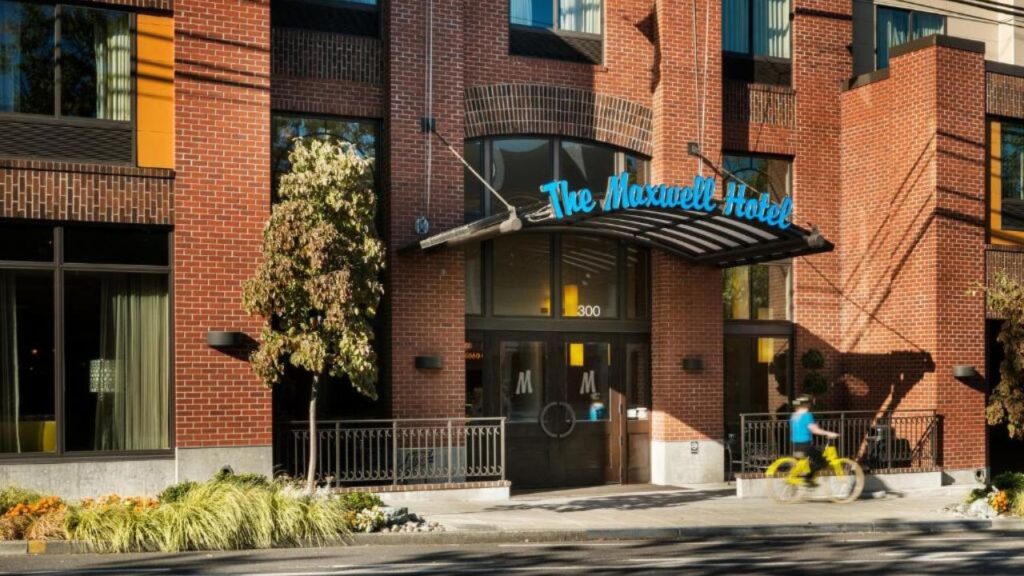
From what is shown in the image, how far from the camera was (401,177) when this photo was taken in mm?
18859

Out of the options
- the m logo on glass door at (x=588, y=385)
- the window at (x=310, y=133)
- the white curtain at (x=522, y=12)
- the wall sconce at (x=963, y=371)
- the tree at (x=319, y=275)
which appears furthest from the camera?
the wall sconce at (x=963, y=371)

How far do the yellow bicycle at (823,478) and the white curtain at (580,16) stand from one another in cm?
780

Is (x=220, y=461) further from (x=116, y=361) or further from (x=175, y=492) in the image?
(x=116, y=361)

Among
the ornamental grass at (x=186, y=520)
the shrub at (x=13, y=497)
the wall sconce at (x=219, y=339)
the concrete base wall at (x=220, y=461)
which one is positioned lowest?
the ornamental grass at (x=186, y=520)

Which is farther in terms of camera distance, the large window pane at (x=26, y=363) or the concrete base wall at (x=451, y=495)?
the concrete base wall at (x=451, y=495)

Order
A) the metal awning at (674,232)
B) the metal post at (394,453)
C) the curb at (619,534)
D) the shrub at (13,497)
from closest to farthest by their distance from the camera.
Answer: the curb at (619,534)
the shrub at (13,497)
the metal awning at (674,232)
the metal post at (394,453)

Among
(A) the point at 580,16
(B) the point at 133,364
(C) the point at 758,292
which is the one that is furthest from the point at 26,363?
(C) the point at 758,292

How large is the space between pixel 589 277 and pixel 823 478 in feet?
16.7

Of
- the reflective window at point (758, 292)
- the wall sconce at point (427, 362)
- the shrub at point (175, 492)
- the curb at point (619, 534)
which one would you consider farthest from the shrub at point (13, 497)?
the reflective window at point (758, 292)

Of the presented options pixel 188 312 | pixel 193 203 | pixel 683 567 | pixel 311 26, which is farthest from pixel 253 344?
pixel 683 567

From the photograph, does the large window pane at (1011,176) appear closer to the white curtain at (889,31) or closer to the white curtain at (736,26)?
the white curtain at (889,31)

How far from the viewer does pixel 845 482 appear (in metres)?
18.6

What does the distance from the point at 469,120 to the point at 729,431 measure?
283 inches

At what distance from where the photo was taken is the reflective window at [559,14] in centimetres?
2036
